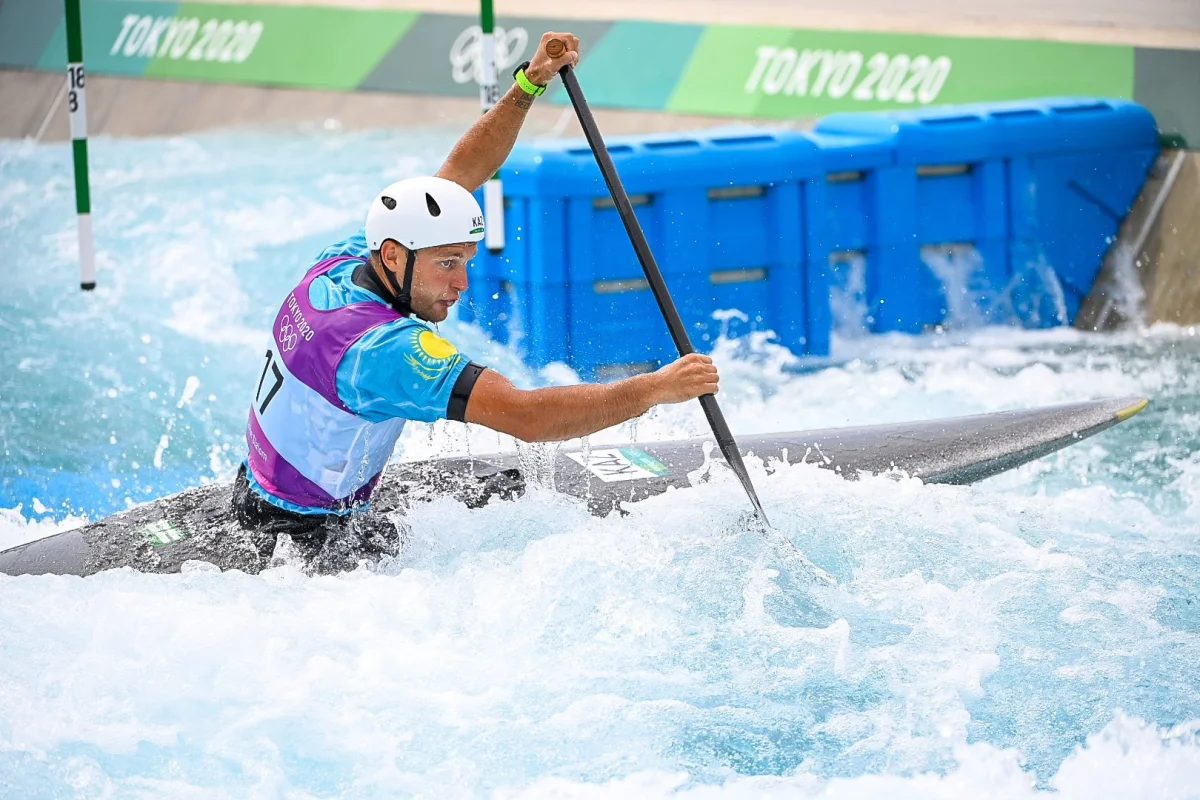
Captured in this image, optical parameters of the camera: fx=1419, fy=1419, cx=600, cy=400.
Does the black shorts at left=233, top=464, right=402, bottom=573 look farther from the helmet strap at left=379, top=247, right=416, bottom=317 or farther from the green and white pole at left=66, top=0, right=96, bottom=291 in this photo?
the green and white pole at left=66, top=0, right=96, bottom=291

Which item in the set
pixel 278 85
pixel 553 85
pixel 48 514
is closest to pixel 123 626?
pixel 48 514

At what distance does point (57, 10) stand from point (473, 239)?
33.7 feet

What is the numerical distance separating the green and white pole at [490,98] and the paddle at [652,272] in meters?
1.75

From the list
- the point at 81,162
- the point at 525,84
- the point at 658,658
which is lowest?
the point at 658,658

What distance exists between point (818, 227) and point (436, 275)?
3512 millimetres

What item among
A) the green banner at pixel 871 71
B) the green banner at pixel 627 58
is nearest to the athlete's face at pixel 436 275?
the green banner at pixel 627 58

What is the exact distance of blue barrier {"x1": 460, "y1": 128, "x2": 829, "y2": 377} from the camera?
610cm

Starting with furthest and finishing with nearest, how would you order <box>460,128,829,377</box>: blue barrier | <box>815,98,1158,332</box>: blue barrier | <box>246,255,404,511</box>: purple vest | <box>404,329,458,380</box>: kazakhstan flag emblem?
<box>815,98,1158,332</box>: blue barrier → <box>460,128,829,377</box>: blue barrier → <box>246,255,404,511</box>: purple vest → <box>404,329,458,380</box>: kazakhstan flag emblem

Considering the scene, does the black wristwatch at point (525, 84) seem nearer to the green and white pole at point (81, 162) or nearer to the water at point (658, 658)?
the water at point (658, 658)

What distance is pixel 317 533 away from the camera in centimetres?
362

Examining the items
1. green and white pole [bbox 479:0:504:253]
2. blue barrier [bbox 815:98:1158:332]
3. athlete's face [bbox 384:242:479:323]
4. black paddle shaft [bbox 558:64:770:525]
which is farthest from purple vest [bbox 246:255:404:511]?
blue barrier [bbox 815:98:1158:332]

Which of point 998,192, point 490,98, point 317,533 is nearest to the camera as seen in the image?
point 317,533

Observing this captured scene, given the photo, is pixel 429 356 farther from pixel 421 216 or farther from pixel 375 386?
pixel 421 216

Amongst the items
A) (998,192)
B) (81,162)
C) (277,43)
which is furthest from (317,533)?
(277,43)
